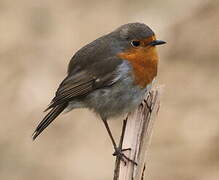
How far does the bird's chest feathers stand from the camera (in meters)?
8.15

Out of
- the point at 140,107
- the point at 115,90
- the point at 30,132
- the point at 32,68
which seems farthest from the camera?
the point at 32,68

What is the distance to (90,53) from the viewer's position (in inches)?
323

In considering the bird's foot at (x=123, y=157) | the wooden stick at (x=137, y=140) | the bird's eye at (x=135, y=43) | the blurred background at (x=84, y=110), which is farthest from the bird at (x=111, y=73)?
the blurred background at (x=84, y=110)

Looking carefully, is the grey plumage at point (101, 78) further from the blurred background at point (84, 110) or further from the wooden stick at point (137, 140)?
the blurred background at point (84, 110)

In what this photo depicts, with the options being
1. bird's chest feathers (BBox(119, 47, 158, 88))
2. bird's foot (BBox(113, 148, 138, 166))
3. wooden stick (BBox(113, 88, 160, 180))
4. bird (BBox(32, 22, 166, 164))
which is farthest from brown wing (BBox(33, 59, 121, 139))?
bird's foot (BBox(113, 148, 138, 166))

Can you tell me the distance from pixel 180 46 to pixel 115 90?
13.2ft

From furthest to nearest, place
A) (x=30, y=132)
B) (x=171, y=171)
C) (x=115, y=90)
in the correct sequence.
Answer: (x=30, y=132) → (x=171, y=171) → (x=115, y=90)

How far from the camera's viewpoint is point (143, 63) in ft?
26.9

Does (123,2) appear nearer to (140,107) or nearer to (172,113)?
(172,113)

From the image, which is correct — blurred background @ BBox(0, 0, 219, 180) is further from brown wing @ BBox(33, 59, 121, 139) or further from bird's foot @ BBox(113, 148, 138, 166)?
bird's foot @ BBox(113, 148, 138, 166)

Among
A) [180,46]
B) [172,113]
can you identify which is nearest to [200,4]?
[180,46]

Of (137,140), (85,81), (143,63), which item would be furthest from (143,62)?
(137,140)

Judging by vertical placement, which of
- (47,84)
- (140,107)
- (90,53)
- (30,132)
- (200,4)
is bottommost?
(140,107)

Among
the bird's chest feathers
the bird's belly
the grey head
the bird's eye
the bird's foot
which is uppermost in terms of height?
the grey head
